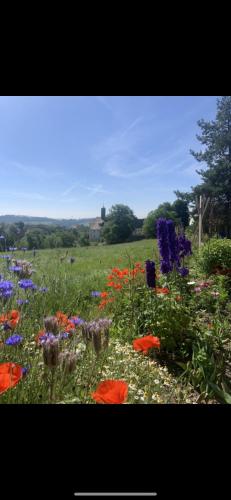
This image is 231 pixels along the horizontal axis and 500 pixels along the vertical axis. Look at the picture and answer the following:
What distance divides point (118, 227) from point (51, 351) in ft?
3.62

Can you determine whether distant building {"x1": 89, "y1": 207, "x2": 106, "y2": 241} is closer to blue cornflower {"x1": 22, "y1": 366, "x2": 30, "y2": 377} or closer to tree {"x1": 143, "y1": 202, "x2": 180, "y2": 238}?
tree {"x1": 143, "y1": 202, "x2": 180, "y2": 238}

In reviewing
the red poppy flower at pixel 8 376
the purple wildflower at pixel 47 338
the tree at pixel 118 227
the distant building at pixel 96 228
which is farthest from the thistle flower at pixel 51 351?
the tree at pixel 118 227

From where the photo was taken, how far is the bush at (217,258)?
3408 mm

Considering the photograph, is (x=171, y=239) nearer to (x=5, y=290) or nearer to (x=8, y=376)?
(x=5, y=290)

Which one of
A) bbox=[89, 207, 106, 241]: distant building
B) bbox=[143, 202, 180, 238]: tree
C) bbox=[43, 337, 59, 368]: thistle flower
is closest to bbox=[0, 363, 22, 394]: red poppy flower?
bbox=[43, 337, 59, 368]: thistle flower

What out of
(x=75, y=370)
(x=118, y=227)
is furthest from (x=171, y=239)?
(x=75, y=370)

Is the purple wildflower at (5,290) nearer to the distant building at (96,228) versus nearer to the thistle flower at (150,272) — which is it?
the distant building at (96,228)

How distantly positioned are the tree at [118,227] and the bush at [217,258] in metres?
1.78

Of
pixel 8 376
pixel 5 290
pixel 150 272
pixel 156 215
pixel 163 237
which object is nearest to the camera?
pixel 8 376

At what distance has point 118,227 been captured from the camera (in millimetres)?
1874
